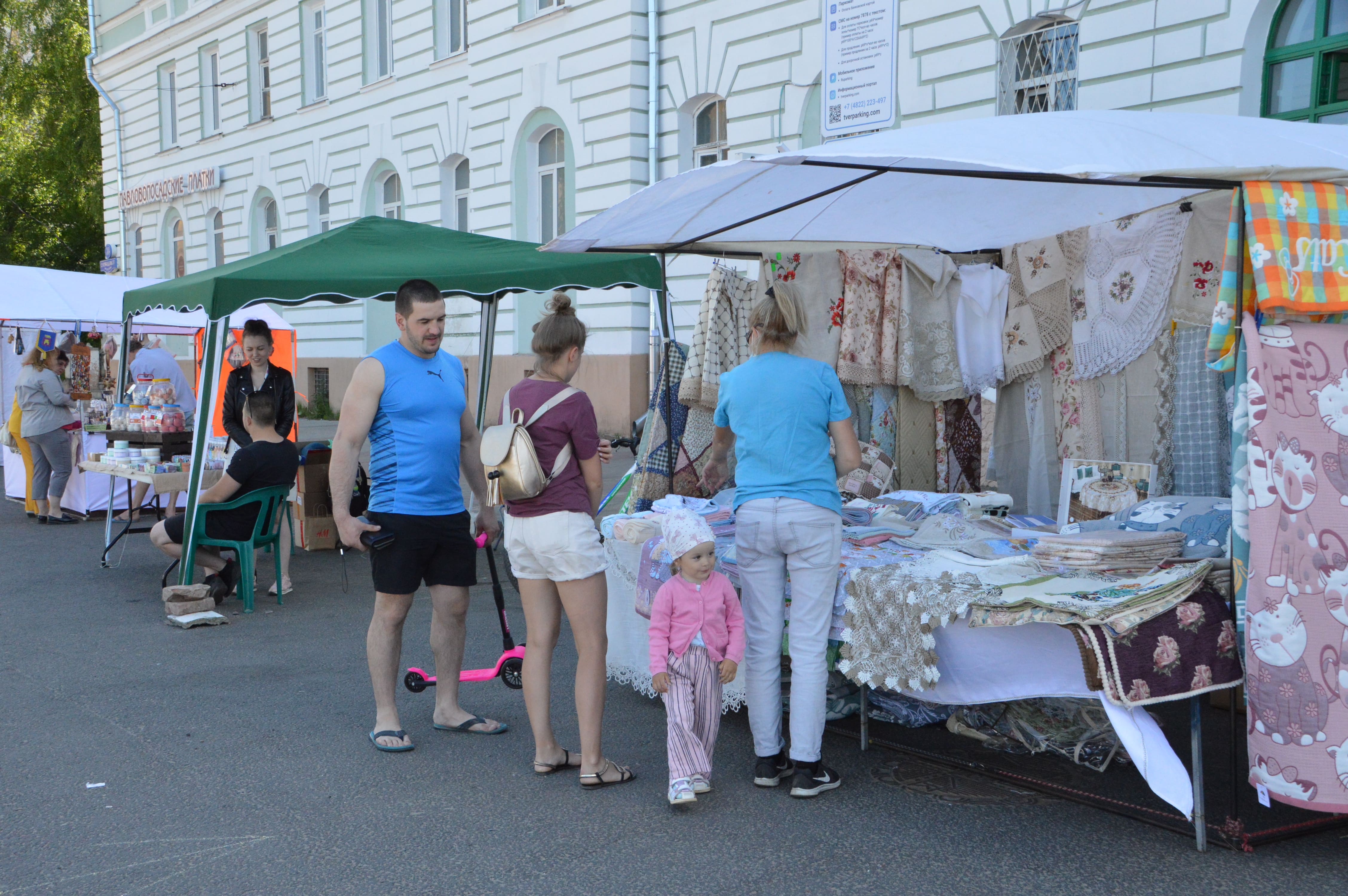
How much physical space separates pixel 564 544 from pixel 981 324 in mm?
2971

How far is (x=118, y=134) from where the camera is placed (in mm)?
28391

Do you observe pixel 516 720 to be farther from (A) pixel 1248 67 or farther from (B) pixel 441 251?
(A) pixel 1248 67

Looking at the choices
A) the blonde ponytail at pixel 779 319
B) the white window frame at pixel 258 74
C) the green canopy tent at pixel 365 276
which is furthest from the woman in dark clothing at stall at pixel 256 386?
the white window frame at pixel 258 74

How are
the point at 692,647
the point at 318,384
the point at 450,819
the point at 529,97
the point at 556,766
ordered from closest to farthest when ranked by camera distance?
1. the point at 450,819
2. the point at 692,647
3. the point at 556,766
4. the point at 529,97
5. the point at 318,384

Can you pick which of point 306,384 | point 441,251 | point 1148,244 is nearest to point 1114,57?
point 1148,244

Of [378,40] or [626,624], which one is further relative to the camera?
[378,40]

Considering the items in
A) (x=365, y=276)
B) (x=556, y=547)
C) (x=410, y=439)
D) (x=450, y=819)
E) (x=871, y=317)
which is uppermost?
(x=365, y=276)

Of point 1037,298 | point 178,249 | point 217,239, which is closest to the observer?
point 1037,298

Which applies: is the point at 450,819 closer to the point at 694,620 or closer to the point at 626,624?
the point at 694,620

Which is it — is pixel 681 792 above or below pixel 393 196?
below

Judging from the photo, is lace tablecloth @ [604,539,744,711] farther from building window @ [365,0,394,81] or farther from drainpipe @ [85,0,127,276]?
drainpipe @ [85,0,127,276]

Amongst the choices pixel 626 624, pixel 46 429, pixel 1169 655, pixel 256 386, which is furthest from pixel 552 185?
pixel 1169 655

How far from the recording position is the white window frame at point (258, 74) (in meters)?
23.0

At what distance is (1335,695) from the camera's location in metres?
3.46
